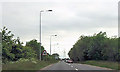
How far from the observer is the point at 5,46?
4259 centimetres

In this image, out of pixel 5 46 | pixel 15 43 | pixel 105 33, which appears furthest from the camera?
pixel 105 33

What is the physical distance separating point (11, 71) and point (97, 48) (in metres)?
57.7

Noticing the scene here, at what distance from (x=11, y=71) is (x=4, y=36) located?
29.6m

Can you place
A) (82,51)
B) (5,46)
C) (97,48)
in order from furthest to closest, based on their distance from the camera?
1. (82,51)
2. (97,48)
3. (5,46)

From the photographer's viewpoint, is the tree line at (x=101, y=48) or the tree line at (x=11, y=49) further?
the tree line at (x=101, y=48)

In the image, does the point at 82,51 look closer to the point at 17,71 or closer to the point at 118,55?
the point at 118,55

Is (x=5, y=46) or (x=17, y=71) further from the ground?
(x=5, y=46)

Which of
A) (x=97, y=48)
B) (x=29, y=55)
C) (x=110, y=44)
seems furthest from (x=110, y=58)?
(x=29, y=55)

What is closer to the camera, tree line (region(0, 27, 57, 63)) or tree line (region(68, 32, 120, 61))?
tree line (region(0, 27, 57, 63))

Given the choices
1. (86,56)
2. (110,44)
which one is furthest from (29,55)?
(86,56)

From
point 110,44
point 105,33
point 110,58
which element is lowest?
point 110,58

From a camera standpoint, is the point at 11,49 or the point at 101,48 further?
the point at 101,48

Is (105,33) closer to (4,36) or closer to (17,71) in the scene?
(4,36)

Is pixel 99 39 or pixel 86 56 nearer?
pixel 99 39
